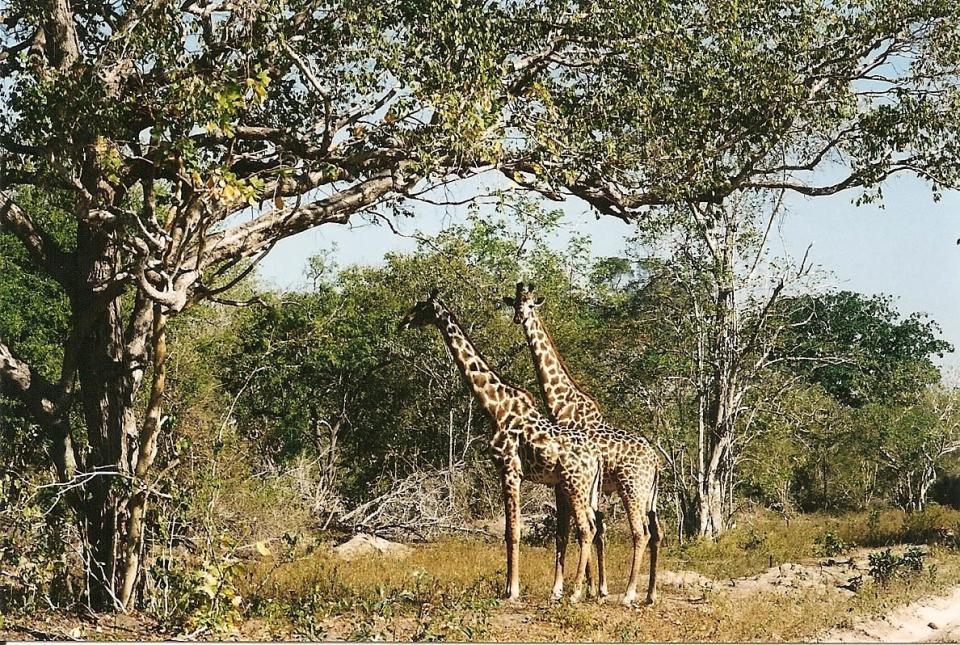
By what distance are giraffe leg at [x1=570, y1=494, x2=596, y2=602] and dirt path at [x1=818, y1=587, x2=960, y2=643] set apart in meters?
1.66

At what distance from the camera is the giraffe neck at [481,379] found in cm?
784

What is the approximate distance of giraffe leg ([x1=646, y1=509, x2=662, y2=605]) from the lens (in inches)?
300

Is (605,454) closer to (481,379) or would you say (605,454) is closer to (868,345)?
(481,379)

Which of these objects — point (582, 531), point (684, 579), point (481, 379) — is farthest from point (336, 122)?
point (684, 579)

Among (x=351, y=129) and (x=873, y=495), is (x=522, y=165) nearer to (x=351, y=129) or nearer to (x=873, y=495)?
(x=351, y=129)

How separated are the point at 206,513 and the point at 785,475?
402 inches

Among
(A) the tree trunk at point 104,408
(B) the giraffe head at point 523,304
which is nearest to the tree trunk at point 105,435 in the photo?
(A) the tree trunk at point 104,408

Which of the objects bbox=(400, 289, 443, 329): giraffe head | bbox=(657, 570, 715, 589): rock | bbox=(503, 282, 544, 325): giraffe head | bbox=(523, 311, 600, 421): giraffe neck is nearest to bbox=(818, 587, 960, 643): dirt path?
bbox=(657, 570, 715, 589): rock

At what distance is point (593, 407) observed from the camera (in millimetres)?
8234

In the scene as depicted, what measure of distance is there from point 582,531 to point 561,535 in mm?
334

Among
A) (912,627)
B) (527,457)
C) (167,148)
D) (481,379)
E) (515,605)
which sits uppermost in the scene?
(167,148)

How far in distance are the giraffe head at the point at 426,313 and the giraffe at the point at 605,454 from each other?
0.54 meters

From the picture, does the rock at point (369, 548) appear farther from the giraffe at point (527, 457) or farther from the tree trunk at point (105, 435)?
the tree trunk at point (105, 435)

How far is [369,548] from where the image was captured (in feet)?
36.0
